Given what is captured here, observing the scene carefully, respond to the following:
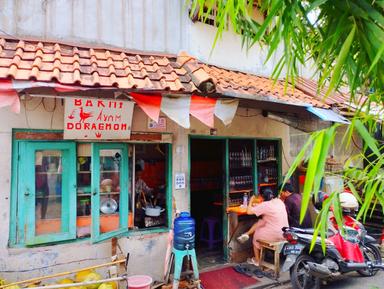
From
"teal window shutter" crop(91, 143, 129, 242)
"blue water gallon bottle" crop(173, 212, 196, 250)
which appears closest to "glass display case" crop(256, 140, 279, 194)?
"blue water gallon bottle" crop(173, 212, 196, 250)

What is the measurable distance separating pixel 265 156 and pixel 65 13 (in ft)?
17.0

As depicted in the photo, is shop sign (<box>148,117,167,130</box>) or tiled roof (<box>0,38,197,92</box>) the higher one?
tiled roof (<box>0,38,197,92</box>)

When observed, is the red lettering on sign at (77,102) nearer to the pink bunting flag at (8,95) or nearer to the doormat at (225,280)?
the pink bunting flag at (8,95)

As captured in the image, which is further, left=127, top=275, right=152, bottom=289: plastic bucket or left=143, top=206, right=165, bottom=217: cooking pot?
left=143, top=206, right=165, bottom=217: cooking pot

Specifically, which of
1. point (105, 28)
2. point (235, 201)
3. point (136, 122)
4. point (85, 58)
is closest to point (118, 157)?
point (136, 122)

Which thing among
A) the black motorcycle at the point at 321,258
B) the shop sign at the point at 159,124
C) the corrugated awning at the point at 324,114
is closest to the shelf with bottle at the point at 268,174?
the corrugated awning at the point at 324,114

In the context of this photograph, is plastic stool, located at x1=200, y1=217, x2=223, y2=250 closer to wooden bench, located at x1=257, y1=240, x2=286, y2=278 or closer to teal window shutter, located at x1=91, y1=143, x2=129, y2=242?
wooden bench, located at x1=257, y1=240, x2=286, y2=278

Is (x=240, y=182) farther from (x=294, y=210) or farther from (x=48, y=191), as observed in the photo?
(x=48, y=191)

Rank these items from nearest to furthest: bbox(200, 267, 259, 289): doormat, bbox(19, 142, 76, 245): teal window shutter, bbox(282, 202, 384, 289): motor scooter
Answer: bbox(19, 142, 76, 245): teal window shutter, bbox(282, 202, 384, 289): motor scooter, bbox(200, 267, 259, 289): doormat

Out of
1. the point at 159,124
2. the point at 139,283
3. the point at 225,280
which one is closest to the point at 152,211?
the point at 139,283

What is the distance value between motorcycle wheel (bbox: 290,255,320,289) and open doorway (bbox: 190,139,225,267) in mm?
2165

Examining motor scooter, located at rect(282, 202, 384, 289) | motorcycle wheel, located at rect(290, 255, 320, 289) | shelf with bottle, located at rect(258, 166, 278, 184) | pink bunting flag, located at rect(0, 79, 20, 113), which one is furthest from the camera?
shelf with bottle, located at rect(258, 166, 278, 184)

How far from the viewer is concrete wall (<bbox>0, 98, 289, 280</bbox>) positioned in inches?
190

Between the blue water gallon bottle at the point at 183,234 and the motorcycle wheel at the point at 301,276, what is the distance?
1.87m
